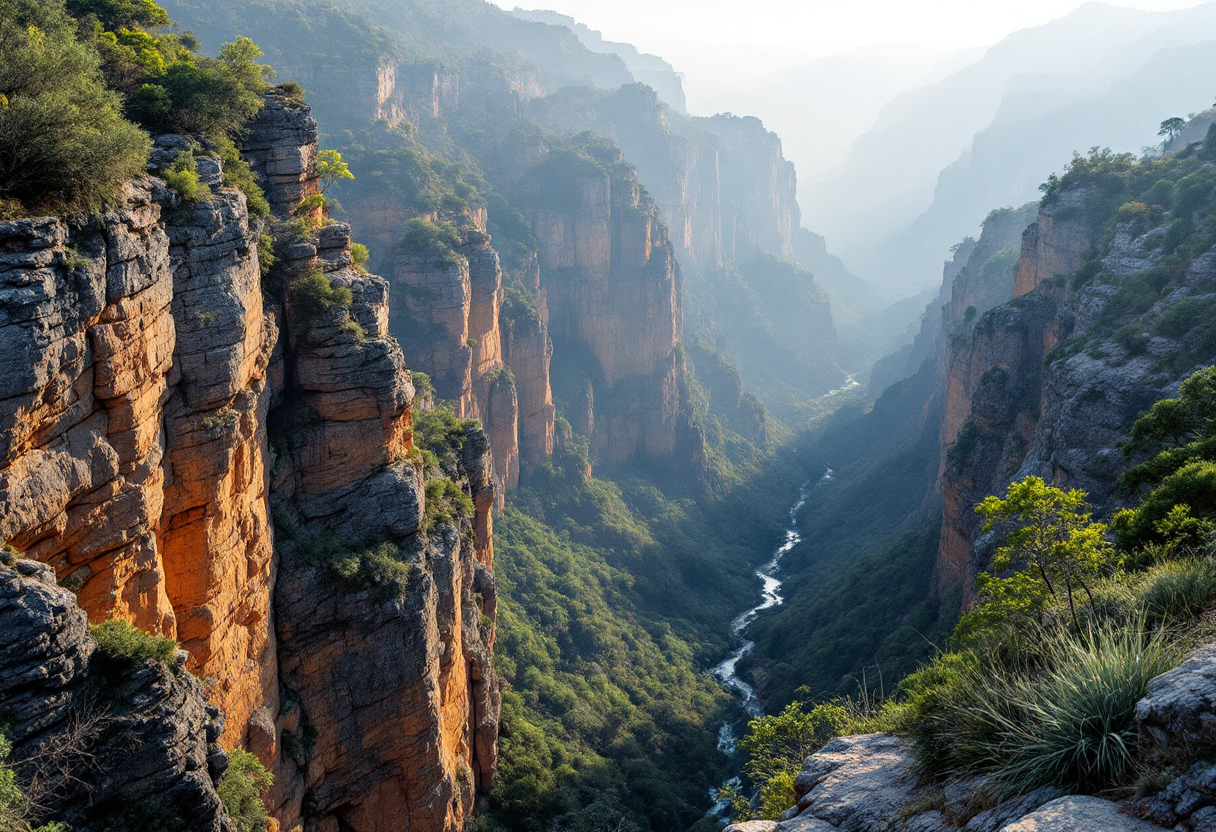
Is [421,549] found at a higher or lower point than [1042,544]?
lower

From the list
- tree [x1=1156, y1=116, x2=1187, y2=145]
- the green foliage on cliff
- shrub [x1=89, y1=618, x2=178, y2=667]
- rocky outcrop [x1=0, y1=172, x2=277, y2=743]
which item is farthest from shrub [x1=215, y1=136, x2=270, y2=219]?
tree [x1=1156, y1=116, x2=1187, y2=145]

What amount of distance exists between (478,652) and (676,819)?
18.5m

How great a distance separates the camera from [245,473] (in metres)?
21.2

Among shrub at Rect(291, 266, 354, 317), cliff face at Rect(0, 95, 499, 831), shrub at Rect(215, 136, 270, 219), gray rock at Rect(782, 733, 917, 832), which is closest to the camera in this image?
gray rock at Rect(782, 733, 917, 832)

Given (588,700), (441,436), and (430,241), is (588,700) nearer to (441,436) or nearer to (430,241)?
(441,436)

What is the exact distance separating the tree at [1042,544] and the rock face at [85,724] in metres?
15.2

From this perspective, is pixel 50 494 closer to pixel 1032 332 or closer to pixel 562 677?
pixel 562 677

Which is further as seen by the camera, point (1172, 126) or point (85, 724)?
point (1172, 126)

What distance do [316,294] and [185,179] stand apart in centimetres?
586

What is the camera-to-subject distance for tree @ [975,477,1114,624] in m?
13.0

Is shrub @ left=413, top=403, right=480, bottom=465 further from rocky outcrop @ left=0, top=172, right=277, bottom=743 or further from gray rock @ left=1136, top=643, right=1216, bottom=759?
gray rock @ left=1136, top=643, right=1216, bottom=759

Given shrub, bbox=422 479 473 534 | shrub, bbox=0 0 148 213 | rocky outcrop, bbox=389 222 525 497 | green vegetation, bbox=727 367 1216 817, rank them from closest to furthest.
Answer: green vegetation, bbox=727 367 1216 817
shrub, bbox=0 0 148 213
shrub, bbox=422 479 473 534
rocky outcrop, bbox=389 222 525 497

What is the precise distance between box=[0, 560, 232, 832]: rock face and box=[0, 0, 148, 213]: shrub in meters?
7.90

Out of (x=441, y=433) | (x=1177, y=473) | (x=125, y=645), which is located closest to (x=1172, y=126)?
(x=1177, y=473)
